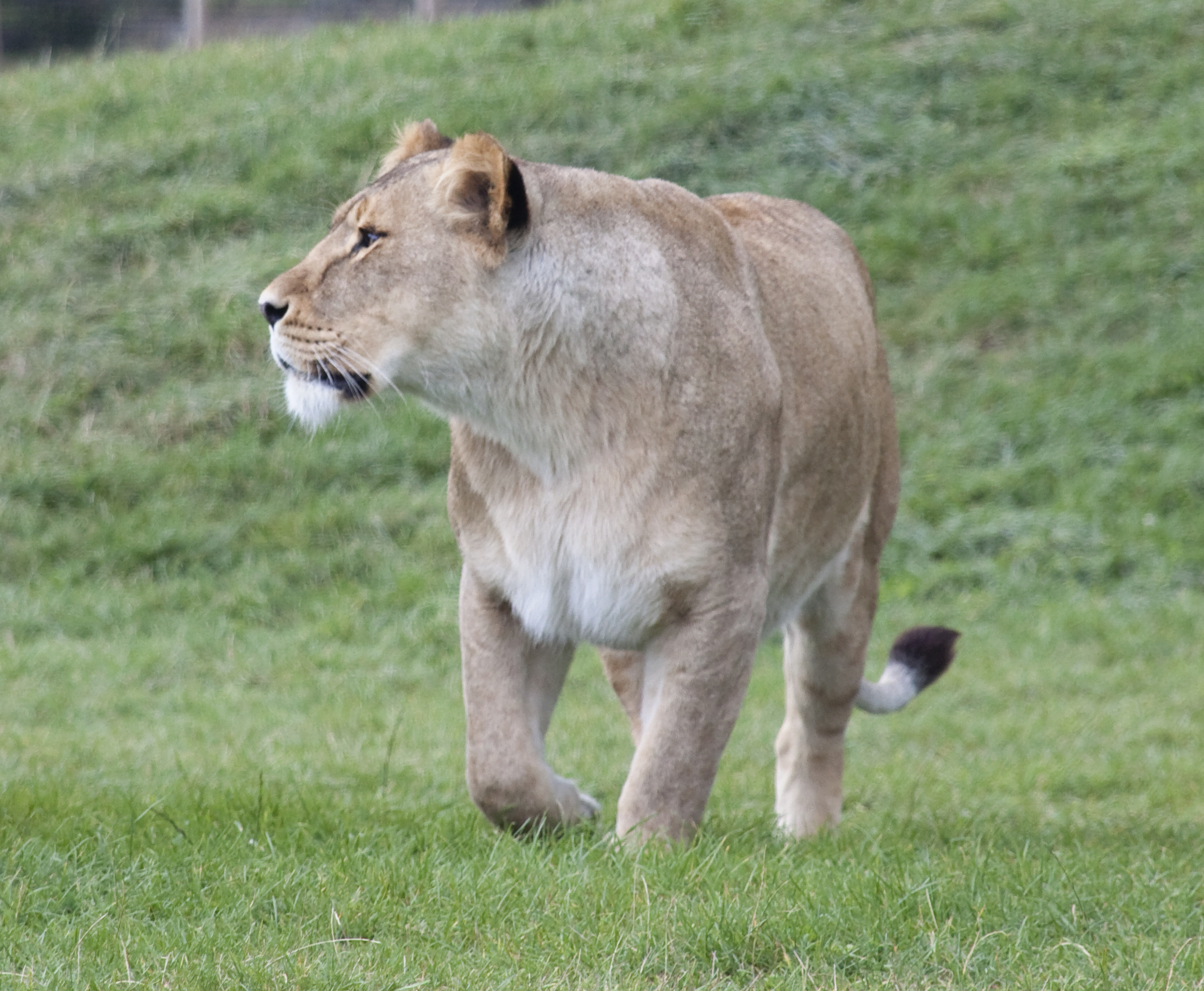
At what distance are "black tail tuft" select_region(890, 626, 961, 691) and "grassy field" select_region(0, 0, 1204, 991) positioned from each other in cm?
46

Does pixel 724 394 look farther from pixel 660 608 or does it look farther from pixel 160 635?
pixel 160 635

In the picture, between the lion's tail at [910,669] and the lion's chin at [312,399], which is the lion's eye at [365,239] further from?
the lion's tail at [910,669]

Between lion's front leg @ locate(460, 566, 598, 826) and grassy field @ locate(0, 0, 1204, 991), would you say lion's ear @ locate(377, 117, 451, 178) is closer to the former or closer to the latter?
lion's front leg @ locate(460, 566, 598, 826)

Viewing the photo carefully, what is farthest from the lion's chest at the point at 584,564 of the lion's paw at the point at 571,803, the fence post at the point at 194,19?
the fence post at the point at 194,19

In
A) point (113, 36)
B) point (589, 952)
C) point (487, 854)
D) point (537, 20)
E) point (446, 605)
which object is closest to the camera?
point (589, 952)

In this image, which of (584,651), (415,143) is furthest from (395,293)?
(584,651)

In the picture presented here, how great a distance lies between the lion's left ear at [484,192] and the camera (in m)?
3.91

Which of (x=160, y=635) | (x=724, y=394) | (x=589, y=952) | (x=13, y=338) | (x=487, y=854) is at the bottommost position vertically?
(x=160, y=635)

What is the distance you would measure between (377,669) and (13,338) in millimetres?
4121

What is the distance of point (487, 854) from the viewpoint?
13.1ft

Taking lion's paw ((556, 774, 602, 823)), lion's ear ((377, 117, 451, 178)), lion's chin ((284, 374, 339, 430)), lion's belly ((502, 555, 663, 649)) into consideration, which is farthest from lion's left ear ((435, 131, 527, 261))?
lion's paw ((556, 774, 602, 823))

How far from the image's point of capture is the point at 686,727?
4008 millimetres

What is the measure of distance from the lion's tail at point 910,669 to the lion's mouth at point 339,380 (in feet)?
7.90

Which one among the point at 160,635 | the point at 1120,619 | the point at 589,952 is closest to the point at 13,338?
the point at 160,635
